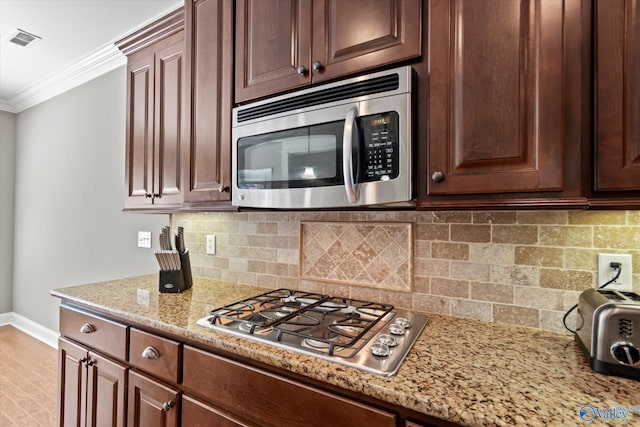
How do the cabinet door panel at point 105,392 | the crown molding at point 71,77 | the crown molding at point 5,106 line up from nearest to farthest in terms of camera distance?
the cabinet door panel at point 105,392, the crown molding at point 71,77, the crown molding at point 5,106

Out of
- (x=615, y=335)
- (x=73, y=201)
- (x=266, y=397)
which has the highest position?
(x=73, y=201)

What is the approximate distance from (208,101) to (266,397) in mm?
1317

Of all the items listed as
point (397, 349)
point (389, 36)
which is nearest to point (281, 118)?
point (389, 36)

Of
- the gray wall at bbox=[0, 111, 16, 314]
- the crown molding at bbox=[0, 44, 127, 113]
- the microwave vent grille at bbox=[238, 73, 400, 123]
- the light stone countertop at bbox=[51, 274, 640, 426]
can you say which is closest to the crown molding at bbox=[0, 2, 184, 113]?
the crown molding at bbox=[0, 44, 127, 113]

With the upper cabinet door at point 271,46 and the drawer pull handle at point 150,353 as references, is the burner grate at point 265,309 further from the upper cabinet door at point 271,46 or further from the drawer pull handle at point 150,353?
the upper cabinet door at point 271,46

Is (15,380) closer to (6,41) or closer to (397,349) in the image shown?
(6,41)

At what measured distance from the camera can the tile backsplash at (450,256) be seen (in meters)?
1.13

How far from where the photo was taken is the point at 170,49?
1.86 m

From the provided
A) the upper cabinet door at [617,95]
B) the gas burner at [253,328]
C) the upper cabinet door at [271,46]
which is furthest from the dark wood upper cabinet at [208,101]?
the upper cabinet door at [617,95]

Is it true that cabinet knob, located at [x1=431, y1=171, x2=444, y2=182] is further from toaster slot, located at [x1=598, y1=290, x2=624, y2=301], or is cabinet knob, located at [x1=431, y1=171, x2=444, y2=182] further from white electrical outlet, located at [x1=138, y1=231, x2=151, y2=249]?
white electrical outlet, located at [x1=138, y1=231, x2=151, y2=249]

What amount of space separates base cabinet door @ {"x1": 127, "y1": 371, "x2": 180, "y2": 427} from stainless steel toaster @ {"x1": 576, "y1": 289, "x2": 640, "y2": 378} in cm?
135

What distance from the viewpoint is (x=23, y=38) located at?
2533 millimetres

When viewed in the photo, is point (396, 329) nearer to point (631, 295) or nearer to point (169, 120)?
point (631, 295)

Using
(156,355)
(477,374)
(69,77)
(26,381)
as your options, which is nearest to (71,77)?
(69,77)
